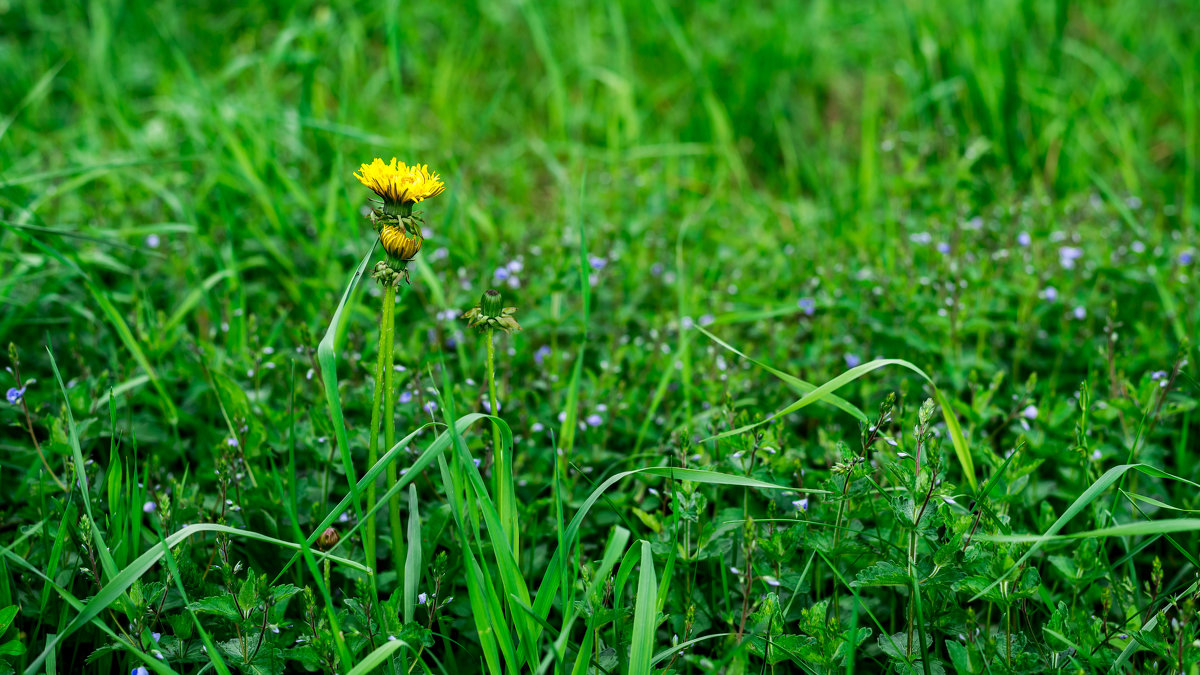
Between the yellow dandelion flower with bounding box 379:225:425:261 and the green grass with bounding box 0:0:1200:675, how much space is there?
0.19ft

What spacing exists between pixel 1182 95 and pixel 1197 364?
264cm

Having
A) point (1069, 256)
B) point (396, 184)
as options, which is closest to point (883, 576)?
point (396, 184)

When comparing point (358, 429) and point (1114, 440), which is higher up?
point (358, 429)

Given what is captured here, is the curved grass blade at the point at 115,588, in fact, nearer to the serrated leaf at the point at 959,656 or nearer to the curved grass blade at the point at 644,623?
the curved grass blade at the point at 644,623

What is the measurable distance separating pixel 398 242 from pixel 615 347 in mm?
1339

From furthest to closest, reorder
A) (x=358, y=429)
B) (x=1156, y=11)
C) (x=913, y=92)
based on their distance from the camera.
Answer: (x=1156, y=11), (x=913, y=92), (x=358, y=429)

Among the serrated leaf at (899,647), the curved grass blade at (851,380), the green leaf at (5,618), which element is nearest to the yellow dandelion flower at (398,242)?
the curved grass blade at (851,380)

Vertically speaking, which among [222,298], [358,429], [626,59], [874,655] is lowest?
[874,655]

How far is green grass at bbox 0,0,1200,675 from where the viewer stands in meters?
1.56

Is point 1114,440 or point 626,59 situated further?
point 626,59

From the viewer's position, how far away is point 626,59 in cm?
420

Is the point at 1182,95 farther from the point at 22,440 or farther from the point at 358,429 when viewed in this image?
the point at 22,440

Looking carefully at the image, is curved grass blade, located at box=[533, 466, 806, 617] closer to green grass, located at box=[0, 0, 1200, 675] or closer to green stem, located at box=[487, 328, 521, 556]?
green grass, located at box=[0, 0, 1200, 675]

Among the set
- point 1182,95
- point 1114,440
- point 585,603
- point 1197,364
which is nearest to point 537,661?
point 585,603
